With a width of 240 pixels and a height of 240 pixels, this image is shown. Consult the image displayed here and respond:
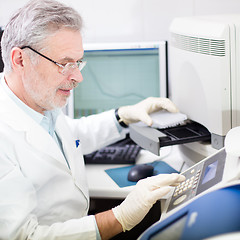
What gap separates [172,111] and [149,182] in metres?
0.51

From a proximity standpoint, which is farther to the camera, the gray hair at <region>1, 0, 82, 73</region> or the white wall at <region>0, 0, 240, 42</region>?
the white wall at <region>0, 0, 240, 42</region>

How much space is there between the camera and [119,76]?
193cm

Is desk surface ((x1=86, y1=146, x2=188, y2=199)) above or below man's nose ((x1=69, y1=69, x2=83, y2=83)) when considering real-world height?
below

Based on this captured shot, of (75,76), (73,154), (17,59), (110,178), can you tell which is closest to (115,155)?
(110,178)

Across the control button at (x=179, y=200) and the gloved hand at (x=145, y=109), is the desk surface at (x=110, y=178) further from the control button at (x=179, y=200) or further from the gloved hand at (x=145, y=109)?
the control button at (x=179, y=200)

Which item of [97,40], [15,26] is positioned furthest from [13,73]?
[97,40]

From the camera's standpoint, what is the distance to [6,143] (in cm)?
117

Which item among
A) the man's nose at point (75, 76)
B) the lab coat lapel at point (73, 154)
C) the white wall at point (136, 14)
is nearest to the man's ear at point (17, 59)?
the man's nose at point (75, 76)

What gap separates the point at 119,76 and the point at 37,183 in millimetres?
872

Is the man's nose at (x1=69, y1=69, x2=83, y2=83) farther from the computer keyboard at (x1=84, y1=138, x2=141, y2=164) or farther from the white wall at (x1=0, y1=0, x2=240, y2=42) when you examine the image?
the white wall at (x1=0, y1=0, x2=240, y2=42)

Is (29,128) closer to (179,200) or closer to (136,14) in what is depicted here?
(179,200)

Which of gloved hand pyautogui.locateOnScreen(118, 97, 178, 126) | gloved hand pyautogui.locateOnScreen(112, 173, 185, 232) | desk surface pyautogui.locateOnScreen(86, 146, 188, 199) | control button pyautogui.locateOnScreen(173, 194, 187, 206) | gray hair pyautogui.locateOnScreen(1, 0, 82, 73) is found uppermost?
gray hair pyautogui.locateOnScreen(1, 0, 82, 73)

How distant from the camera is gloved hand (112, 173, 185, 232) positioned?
3.65 feet

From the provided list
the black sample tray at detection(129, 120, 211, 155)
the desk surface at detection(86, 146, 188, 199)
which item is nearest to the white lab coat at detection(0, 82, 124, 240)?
the desk surface at detection(86, 146, 188, 199)
